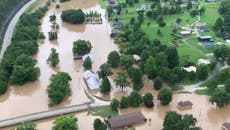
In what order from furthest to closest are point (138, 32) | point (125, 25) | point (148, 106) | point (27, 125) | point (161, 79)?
point (125, 25), point (138, 32), point (161, 79), point (148, 106), point (27, 125)

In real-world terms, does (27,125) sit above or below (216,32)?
below

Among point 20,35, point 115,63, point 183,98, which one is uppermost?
point 20,35

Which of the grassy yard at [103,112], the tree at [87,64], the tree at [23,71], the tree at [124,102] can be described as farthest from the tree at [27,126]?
the tree at [87,64]

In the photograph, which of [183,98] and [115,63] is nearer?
[183,98]

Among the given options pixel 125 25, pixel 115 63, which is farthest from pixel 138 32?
pixel 115 63

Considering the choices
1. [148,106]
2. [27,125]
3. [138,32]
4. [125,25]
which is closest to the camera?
[27,125]

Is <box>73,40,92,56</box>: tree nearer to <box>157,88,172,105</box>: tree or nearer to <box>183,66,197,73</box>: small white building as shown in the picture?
<box>183,66,197,73</box>: small white building

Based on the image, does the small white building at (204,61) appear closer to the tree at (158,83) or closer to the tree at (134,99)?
the tree at (158,83)

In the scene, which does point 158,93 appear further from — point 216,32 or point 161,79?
point 216,32
